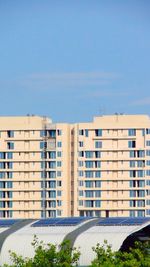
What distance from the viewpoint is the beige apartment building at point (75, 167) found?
136125mm

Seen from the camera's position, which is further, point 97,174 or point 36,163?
point 36,163

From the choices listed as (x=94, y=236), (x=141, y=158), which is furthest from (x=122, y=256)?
(x=141, y=158)

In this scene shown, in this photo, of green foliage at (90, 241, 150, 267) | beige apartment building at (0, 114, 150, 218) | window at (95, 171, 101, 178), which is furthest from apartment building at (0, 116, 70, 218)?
→ green foliage at (90, 241, 150, 267)

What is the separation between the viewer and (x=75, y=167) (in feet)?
452

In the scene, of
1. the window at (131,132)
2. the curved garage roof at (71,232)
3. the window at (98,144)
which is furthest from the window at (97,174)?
the curved garage roof at (71,232)

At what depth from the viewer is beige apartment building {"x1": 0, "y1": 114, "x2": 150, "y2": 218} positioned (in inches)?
5359

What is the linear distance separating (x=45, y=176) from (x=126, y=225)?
53.7m

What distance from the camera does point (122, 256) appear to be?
59.2m

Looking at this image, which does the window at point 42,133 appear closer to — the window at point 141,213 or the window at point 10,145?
the window at point 10,145

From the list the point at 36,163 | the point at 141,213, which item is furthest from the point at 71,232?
the point at 36,163

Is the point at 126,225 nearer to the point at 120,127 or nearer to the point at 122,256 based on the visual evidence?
the point at 122,256

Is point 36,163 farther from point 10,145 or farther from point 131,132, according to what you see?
point 131,132

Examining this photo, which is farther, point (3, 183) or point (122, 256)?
point (3, 183)

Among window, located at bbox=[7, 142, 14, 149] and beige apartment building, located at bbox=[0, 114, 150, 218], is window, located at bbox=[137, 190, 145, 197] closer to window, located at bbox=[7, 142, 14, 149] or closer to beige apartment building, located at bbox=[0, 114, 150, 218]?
beige apartment building, located at bbox=[0, 114, 150, 218]
